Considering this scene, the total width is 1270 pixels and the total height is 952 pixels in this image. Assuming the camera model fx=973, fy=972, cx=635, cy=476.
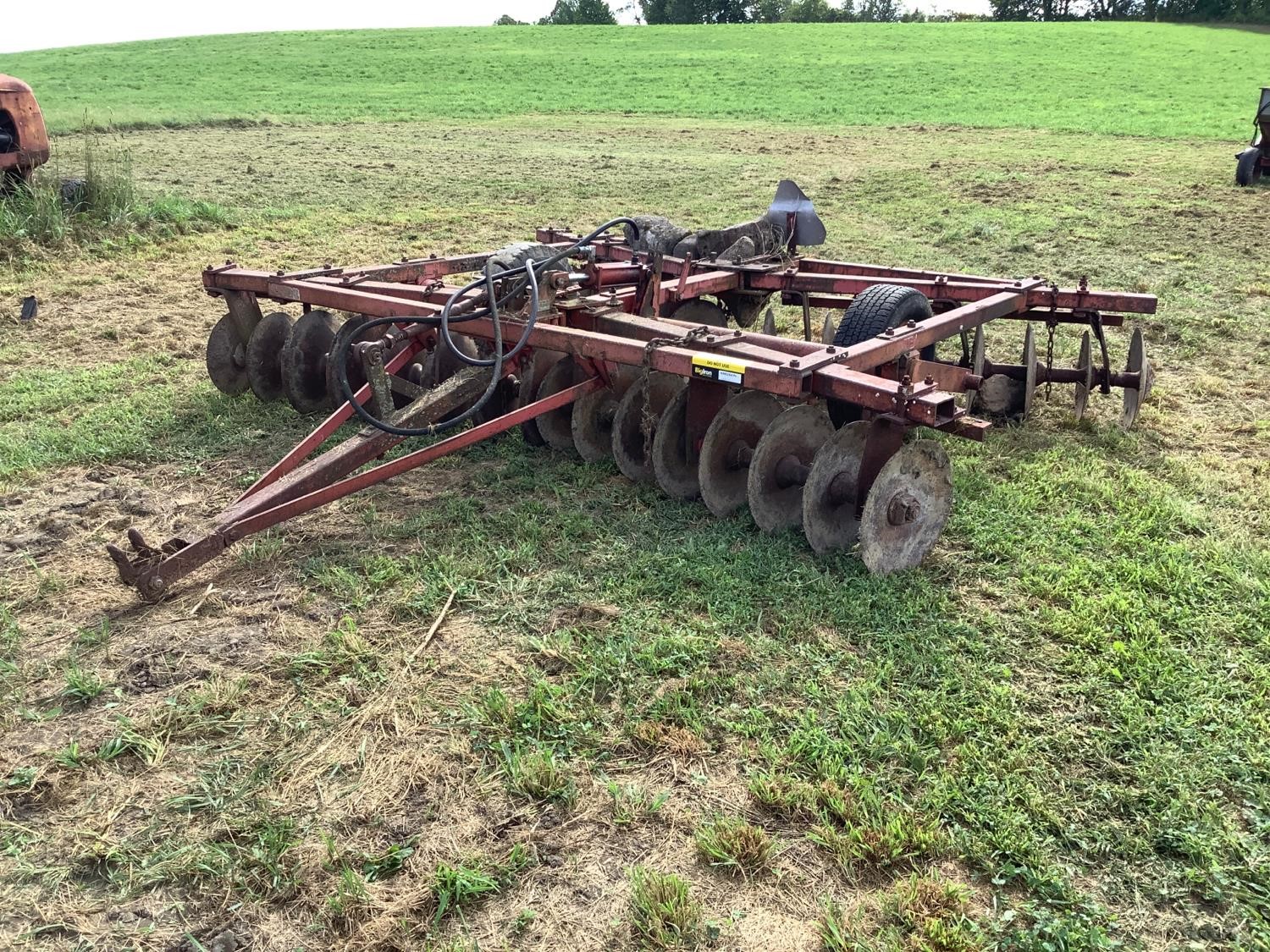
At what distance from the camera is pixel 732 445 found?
13.4ft

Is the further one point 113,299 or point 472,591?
point 113,299

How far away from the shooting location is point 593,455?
4672mm

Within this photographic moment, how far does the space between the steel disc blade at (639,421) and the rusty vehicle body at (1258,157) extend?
1233cm

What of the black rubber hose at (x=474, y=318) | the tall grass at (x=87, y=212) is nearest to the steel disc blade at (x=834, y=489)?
the black rubber hose at (x=474, y=318)

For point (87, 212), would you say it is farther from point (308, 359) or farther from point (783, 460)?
point (783, 460)

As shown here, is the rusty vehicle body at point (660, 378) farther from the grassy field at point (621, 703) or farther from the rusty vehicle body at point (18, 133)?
the rusty vehicle body at point (18, 133)

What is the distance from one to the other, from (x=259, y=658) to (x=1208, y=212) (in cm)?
1172

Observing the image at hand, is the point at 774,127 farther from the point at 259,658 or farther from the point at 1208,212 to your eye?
the point at 259,658

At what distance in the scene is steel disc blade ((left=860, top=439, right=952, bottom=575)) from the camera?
3.51 m

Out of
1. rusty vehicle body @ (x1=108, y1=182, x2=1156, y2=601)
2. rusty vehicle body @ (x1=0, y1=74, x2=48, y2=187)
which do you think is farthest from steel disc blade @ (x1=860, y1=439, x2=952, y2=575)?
rusty vehicle body @ (x1=0, y1=74, x2=48, y2=187)

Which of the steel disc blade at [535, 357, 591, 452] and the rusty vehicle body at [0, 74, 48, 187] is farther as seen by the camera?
the rusty vehicle body at [0, 74, 48, 187]

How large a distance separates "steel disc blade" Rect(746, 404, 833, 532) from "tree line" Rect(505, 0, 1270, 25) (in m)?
63.0

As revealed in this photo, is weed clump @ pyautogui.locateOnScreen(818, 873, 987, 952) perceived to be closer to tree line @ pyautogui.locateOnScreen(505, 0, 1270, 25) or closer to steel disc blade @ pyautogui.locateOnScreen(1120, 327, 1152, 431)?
steel disc blade @ pyautogui.locateOnScreen(1120, 327, 1152, 431)

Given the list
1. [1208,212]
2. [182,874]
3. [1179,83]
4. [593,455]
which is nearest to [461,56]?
[1179,83]
